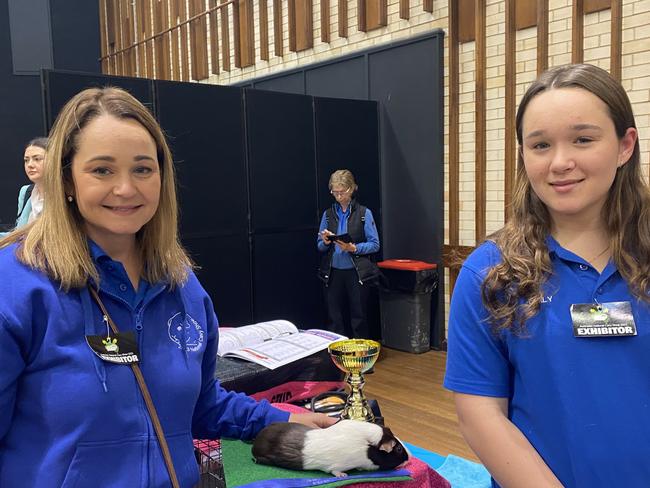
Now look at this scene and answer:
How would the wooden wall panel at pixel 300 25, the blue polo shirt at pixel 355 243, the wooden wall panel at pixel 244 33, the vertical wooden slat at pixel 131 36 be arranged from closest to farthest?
the blue polo shirt at pixel 355 243, the wooden wall panel at pixel 300 25, the wooden wall panel at pixel 244 33, the vertical wooden slat at pixel 131 36

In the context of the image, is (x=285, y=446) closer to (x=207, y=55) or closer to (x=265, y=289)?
(x=265, y=289)

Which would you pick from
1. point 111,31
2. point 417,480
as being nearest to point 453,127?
point 417,480

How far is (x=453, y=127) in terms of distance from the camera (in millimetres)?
5457

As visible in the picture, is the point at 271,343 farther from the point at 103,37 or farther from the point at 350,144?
the point at 103,37

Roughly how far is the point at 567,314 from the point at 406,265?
4.41m

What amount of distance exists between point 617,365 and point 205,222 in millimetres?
4234

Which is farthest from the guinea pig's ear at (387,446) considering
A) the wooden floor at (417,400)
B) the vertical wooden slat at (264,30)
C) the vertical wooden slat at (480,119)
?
the vertical wooden slat at (264,30)

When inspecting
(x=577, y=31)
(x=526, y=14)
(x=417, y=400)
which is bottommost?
(x=417, y=400)

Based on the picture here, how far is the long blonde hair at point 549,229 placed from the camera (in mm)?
1140

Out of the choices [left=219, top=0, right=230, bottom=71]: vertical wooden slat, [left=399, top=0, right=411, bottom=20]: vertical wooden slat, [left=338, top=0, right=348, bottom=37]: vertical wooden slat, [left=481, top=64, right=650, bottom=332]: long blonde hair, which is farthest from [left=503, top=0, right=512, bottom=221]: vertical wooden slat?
[left=219, top=0, right=230, bottom=71]: vertical wooden slat

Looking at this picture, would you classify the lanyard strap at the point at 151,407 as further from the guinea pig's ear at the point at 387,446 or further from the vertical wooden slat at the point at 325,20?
the vertical wooden slat at the point at 325,20

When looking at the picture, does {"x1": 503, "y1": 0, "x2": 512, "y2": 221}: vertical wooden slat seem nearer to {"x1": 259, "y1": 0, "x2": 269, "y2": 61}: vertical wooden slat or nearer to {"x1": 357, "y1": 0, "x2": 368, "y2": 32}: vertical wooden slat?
{"x1": 357, "y1": 0, "x2": 368, "y2": 32}: vertical wooden slat

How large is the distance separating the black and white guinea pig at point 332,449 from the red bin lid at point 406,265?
409 centimetres

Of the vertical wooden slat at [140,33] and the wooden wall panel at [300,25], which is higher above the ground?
the vertical wooden slat at [140,33]
